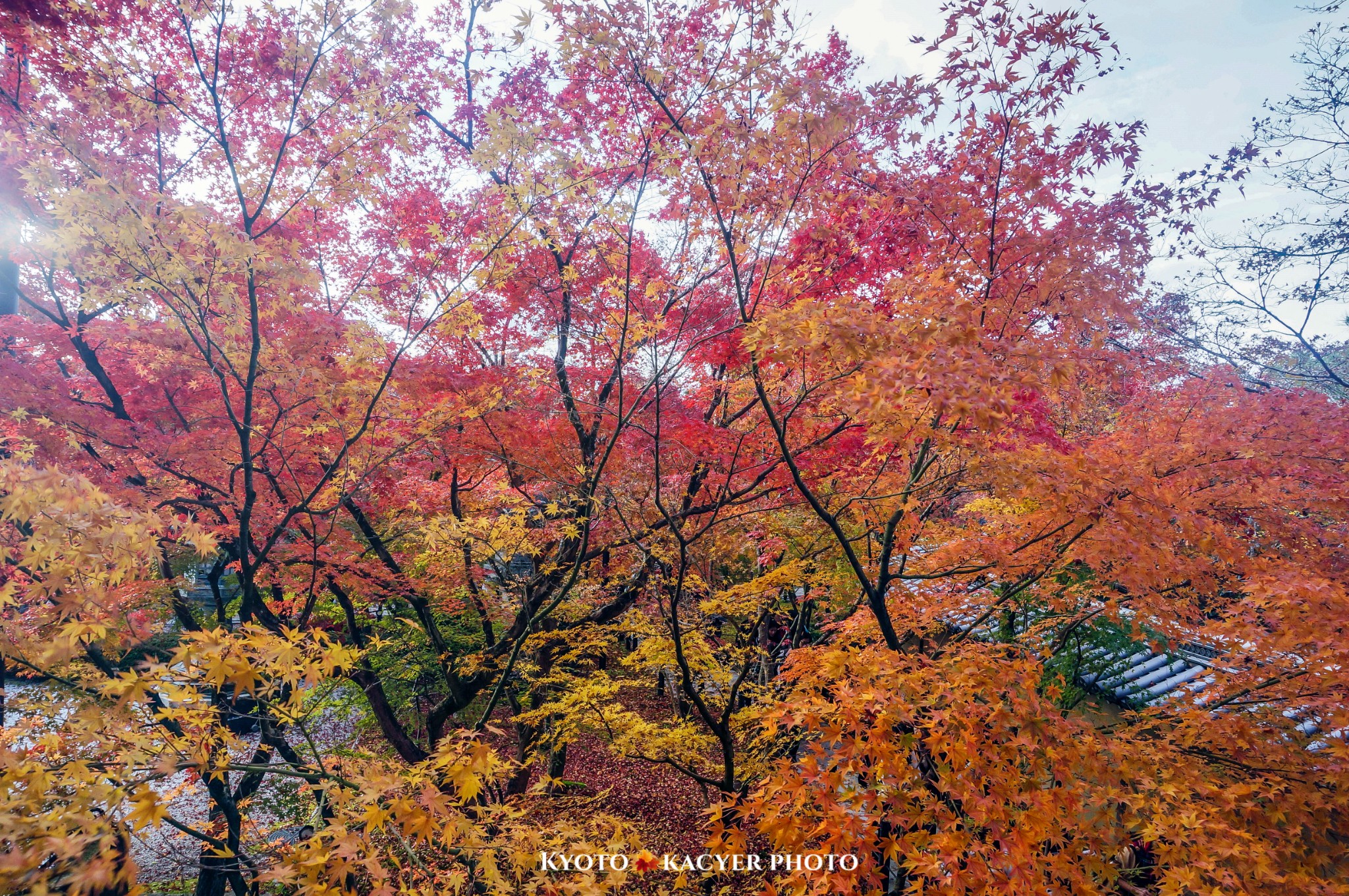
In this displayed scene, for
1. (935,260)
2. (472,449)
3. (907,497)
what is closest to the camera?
(907,497)

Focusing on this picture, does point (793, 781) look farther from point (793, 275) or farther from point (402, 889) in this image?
point (793, 275)

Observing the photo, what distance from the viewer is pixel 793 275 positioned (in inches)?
239

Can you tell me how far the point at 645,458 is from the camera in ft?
27.5

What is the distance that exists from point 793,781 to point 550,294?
7313mm

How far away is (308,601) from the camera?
7.86m

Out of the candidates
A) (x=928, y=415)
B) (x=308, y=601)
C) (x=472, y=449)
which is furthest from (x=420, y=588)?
(x=928, y=415)

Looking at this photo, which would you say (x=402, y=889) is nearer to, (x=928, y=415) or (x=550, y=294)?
(x=928, y=415)

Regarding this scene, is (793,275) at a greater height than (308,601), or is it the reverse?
(793,275)

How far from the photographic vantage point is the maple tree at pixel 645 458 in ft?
10.5

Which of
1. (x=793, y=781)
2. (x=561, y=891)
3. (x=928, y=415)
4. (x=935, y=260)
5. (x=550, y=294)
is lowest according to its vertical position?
(x=561, y=891)

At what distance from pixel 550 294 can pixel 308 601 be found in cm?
573

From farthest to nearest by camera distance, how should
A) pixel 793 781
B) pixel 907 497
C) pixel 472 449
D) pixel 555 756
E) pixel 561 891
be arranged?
pixel 555 756, pixel 472 449, pixel 907 497, pixel 793 781, pixel 561 891

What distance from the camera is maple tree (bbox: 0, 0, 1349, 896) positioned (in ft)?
10.5

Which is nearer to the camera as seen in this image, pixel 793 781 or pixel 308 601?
pixel 793 781
